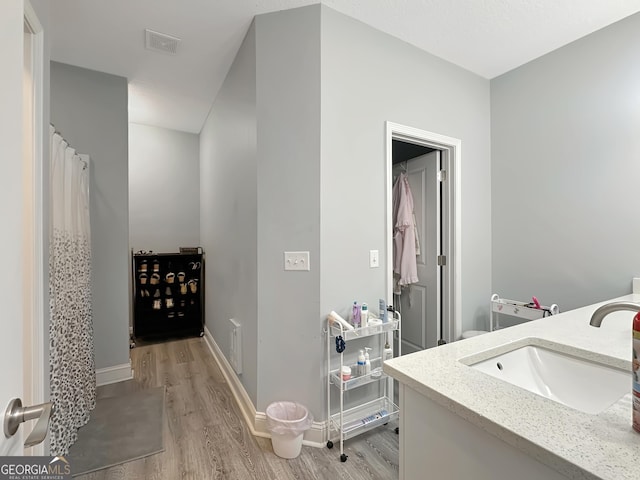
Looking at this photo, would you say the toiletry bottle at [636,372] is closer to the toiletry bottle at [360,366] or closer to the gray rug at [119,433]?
the toiletry bottle at [360,366]

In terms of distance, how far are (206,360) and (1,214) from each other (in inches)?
120

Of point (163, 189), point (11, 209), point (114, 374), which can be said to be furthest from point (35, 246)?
point (163, 189)

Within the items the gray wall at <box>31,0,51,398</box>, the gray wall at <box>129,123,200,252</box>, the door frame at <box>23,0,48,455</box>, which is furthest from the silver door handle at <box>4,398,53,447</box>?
the gray wall at <box>129,123,200,252</box>

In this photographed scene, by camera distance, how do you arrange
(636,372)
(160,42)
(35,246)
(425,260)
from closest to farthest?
(636,372), (35,246), (160,42), (425,260)

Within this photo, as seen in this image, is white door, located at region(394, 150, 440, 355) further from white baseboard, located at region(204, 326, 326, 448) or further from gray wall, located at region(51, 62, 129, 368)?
gray wall, located at region(51, 62, 129, 368)

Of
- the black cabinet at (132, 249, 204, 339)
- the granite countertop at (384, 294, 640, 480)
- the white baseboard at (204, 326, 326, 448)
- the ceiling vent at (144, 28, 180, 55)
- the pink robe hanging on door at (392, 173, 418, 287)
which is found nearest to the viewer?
the granite countertop at (384, 294, 640, 480)

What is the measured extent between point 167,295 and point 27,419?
3.54m

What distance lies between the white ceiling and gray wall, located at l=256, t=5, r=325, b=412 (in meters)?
0.25

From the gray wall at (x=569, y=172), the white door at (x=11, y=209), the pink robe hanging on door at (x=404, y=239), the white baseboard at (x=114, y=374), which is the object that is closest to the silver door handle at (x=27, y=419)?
the white door at (x=11, y=209)

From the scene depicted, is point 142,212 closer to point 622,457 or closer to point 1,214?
point 1,214

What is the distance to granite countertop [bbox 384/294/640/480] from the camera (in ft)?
1.72

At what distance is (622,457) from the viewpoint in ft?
1.73

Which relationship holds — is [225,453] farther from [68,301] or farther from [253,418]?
[68,301]

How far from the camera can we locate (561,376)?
105 cm
